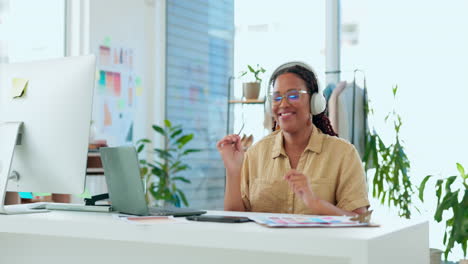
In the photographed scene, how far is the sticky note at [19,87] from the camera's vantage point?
2104 mm

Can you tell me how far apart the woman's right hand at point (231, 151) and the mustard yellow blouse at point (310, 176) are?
0.19 meters

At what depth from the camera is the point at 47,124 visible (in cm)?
205

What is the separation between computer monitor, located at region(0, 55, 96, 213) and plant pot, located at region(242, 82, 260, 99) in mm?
2762

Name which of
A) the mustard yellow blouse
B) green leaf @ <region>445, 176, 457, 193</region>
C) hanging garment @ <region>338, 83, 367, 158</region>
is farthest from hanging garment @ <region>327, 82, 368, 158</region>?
the mustard yellow blouse

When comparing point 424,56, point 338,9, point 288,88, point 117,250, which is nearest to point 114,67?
point 338,9

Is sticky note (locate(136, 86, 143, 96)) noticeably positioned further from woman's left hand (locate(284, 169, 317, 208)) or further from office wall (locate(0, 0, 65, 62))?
woman's left hand (locate(284, 169, 317, 208))

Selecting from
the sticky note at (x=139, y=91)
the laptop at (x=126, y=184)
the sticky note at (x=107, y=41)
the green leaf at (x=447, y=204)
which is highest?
the sticky note at (x=107, y=41)

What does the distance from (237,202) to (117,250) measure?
0.63 metres

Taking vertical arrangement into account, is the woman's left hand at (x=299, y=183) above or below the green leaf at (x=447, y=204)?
above

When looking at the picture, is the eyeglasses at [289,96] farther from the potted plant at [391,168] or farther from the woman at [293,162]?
the potted plant at [391,168]

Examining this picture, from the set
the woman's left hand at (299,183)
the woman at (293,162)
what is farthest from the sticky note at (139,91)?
the woman's left hand at (299,183)

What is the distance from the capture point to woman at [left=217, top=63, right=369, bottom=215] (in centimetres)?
237

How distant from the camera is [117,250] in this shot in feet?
6.51

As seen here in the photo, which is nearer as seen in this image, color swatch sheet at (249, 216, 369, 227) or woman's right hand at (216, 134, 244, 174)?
color swatch sheet at (249, 216, 369, 227)
